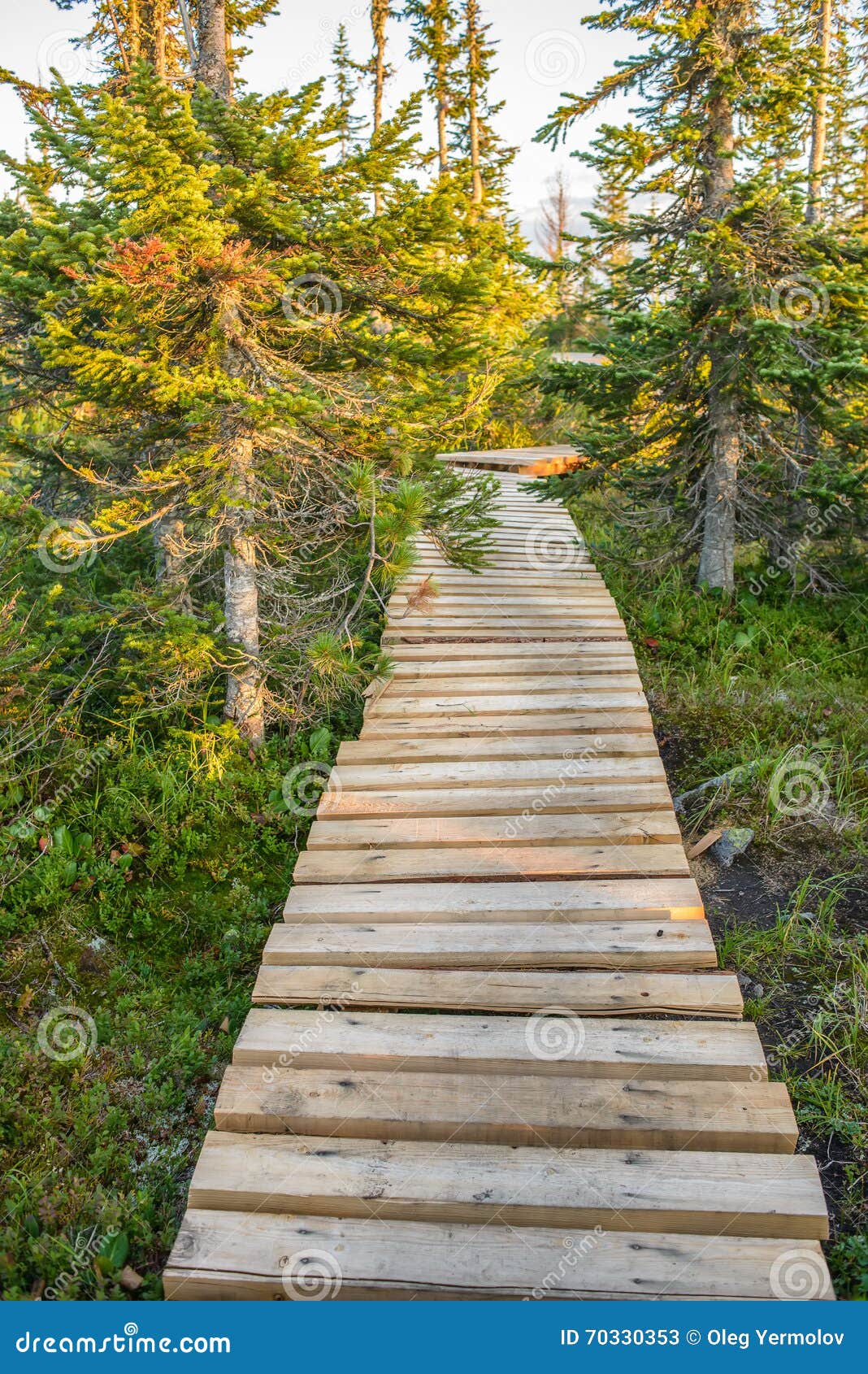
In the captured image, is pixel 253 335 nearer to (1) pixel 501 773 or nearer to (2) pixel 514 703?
(2) pixel 514 703

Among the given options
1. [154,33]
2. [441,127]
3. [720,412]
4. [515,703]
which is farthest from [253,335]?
[441,127]

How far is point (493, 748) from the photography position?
5363 millimetres

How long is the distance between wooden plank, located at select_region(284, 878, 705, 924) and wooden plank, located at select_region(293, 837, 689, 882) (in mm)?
57

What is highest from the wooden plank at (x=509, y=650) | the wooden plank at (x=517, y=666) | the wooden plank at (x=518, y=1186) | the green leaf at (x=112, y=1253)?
the wooden plank at (x=509, y=650)

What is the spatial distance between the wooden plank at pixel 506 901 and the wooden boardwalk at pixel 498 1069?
0.04 ft

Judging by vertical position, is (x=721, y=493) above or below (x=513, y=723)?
above

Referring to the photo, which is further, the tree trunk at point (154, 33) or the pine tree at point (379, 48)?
the pine tree at point (379, 48)

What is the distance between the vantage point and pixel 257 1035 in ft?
11.6

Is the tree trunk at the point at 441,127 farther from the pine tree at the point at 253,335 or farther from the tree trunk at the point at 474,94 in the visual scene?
the pine tree at the point at 253,335

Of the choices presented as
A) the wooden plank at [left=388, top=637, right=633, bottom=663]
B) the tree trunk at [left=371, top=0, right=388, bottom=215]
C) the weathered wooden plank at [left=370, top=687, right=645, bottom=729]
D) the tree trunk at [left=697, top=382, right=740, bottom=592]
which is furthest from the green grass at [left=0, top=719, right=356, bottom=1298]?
the tree trunk at [left=371, top=0, right=388, bottom=215]

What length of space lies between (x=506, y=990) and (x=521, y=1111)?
1.93 ft

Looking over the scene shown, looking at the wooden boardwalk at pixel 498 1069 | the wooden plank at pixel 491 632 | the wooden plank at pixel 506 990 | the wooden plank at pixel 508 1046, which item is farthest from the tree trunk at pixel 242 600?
the wooden plank at pixel 508 1046

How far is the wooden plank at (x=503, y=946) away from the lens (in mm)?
3762

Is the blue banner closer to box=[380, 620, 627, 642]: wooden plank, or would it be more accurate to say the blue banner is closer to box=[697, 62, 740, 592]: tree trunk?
box=[380, 620, 627, 642]: wooden plank
